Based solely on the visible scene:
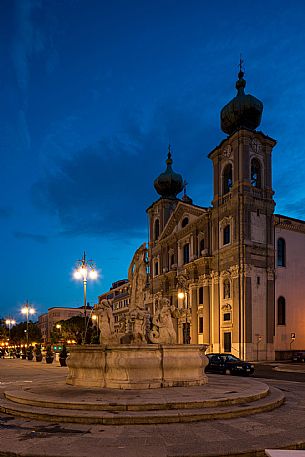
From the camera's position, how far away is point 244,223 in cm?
5062

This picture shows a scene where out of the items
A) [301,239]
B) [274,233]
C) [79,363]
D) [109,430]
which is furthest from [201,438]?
[301,239]

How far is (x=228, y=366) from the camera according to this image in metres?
29.0

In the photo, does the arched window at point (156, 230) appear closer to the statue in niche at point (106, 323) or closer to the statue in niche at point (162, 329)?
the statue in niche at point (106, 323)

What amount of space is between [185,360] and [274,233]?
4125 cm

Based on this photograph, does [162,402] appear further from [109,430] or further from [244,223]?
[244,223]

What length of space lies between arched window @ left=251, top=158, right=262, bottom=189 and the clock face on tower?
1157mm

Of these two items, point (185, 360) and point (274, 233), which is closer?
point (185, 360)

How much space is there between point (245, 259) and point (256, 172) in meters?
11.5

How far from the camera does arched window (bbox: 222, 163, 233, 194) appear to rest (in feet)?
184

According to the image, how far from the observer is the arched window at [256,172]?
177 feet

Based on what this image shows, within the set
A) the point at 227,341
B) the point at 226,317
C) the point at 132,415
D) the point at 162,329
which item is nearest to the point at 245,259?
the point at 226,317

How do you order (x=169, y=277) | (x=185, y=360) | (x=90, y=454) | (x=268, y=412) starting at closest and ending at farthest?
(x=90, y=454) < (x=268, y=412) < (x=185, y=360) < (x=169, y=277)

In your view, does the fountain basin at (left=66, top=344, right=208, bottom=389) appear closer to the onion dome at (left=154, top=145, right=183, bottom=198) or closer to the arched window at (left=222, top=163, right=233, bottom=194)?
the arched window at (left=222, top=163, right=233, bottom=194)

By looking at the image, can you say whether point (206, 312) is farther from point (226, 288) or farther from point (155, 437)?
point (155, 437)
